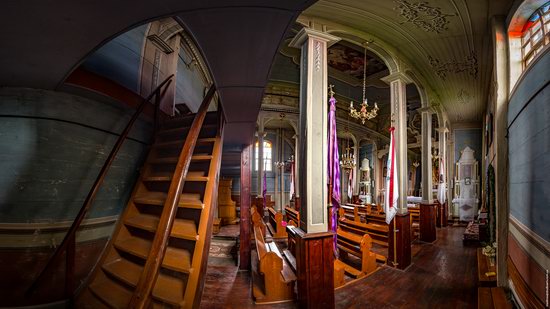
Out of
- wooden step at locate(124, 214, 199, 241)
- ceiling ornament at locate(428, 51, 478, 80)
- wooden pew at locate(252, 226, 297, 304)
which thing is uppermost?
ceiling ornament at locate(428, 51, 478, 80)

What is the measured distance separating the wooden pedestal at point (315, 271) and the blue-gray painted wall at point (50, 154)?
8.11 ft

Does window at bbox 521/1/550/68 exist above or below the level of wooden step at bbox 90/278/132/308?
above

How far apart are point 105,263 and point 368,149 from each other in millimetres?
18298

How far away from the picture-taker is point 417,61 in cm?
607

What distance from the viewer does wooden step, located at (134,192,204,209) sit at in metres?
2.02

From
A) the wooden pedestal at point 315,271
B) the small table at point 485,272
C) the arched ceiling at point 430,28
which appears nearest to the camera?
the wooden pedestal at point 315,271

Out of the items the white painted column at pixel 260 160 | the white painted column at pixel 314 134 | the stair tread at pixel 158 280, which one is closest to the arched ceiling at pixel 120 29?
the stair tread at pixel 158 280

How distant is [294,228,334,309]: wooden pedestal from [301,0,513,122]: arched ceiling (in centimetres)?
359

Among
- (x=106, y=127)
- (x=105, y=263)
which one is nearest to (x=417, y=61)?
(x=106, y=127)

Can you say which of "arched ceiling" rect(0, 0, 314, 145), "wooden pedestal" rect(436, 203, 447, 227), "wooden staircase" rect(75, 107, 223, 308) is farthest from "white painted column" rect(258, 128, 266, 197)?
"arched ceiling" rect(0, 0, 314, 145)

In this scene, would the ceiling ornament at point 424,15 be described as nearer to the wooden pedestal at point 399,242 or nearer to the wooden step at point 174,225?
the wooden pedestal at point 399,242

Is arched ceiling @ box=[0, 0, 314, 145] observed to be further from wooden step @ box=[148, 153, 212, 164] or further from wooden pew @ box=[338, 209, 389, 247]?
wooden pew @ box=[338, 209, 389, 247]

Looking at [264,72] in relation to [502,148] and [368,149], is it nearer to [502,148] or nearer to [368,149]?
[502,148]

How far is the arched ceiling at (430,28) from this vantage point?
3973 mm
